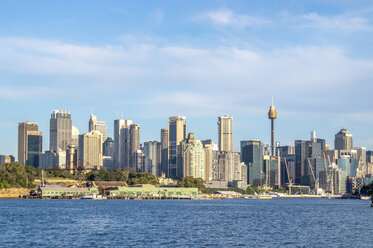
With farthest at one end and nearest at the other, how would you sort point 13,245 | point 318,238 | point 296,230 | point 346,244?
point 296,230, point 318,238, point 346,244, point 13,245

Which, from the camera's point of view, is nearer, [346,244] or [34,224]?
[346,244]

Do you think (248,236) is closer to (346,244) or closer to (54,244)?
(346,244)

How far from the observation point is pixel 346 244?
79125 mm

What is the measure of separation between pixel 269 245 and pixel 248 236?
10.1 metres

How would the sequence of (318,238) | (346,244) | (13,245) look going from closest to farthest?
(13,245) → (346,244) → (318,238)

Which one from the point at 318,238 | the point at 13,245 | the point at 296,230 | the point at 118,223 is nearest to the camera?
the point at 13,245

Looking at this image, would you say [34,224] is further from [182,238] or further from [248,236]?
[248,236]

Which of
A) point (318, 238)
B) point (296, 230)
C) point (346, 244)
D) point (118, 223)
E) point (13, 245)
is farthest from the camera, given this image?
point (118, 223)

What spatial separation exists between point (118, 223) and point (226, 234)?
2437cm

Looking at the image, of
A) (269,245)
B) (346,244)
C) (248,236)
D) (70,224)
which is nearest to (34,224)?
(70,224)

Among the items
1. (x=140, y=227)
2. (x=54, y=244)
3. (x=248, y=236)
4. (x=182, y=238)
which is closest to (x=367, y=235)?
(x=248, y=236)

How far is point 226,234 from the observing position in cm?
8919

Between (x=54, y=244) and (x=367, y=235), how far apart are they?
46.0 metres

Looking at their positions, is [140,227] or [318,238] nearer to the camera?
[318,238]
